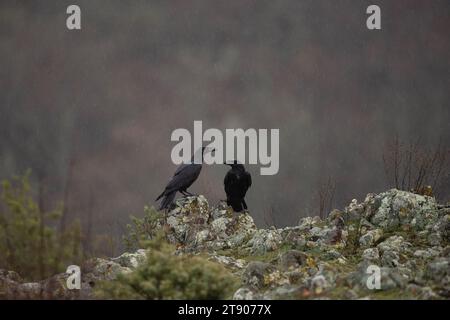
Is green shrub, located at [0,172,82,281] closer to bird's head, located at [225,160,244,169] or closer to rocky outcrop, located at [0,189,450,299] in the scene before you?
rocky outcrop, located at [0,189,450,299]

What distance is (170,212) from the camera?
1661 cm

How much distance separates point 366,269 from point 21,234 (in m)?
5.61

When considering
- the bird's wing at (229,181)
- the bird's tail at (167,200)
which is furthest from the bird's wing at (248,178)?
the bird's tail at (167,200)

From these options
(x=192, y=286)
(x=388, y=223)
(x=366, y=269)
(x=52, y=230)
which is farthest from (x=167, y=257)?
(x=388, y=223)

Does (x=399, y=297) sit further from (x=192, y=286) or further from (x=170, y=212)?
(x=170, y=212)

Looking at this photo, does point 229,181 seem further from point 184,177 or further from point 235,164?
point 184,177

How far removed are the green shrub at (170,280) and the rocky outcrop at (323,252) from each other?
97 cm

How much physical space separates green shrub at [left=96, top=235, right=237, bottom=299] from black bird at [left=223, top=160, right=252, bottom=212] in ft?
27.1

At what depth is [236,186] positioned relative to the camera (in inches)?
682

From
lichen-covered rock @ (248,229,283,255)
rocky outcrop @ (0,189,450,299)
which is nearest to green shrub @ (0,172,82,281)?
rocky outcrop @ (0,189,450,299)

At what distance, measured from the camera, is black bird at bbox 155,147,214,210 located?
16.3m

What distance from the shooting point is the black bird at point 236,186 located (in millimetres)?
17281
